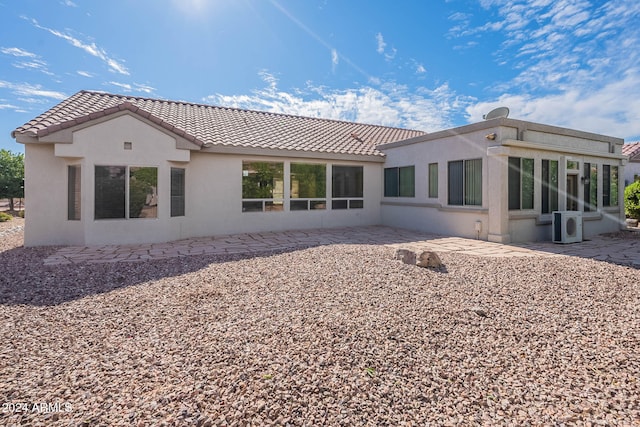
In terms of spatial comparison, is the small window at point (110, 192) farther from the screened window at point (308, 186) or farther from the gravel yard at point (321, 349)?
the screened window at point (308, 186)

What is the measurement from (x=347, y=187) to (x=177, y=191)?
6.80 m

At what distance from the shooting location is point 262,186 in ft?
39.1

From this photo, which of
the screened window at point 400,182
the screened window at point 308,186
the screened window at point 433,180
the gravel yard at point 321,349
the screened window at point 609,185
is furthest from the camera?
the screened window at point 400,182

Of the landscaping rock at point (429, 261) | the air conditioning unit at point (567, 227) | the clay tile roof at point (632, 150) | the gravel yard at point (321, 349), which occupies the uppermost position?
the clay tile roof at point (632, 150)

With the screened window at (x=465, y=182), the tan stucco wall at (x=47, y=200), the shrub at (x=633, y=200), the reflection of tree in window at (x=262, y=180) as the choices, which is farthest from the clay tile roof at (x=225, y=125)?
the shrub at (x=633, y=200)

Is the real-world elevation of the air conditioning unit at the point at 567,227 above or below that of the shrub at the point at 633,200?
below

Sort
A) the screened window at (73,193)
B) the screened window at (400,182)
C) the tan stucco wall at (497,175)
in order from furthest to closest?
the screened window at (400,182) < the tan stucco wall at (497,175) < the screened window at (73,193)

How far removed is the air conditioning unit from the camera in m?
9.64

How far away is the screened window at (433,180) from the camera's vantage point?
11578 mm

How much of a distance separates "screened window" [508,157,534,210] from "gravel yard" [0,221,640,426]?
4226 millimetres

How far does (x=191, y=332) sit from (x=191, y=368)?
82cm

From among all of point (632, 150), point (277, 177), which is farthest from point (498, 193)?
point (632, 150)

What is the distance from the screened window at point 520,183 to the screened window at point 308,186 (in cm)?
671

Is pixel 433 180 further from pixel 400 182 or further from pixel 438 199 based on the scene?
pixel 400 182
